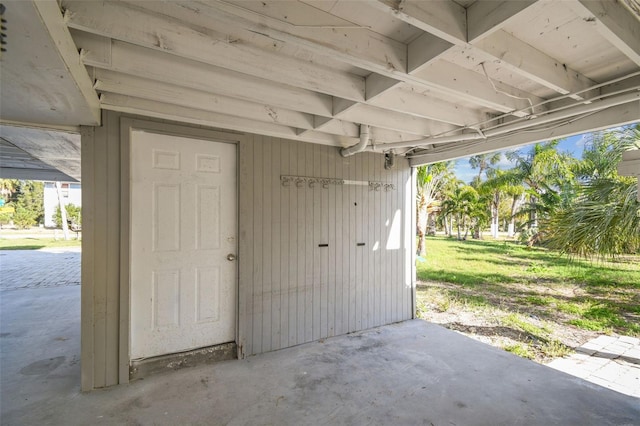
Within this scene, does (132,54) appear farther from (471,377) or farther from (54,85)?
(471,377)

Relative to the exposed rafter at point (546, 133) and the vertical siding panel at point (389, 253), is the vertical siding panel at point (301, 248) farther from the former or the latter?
the exposed rafter at point (546, 133)

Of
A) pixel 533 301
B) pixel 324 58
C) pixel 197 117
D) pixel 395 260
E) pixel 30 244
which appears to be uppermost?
pixel 324 58

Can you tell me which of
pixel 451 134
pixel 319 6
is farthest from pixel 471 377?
pixel 319 6

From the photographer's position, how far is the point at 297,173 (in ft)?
10.6

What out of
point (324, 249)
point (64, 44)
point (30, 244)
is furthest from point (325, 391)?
point (30, 244)

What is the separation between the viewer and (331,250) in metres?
3.46

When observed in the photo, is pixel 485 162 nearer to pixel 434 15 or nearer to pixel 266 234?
pixel 266 234

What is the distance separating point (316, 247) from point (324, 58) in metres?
2.05

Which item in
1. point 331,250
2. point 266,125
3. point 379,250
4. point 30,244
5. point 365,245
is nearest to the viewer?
point 266,125

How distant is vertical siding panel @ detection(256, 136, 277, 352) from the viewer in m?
3.02

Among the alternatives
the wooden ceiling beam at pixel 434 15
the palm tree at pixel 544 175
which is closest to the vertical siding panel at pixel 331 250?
the wooden ceiling beam at pixel 434 15

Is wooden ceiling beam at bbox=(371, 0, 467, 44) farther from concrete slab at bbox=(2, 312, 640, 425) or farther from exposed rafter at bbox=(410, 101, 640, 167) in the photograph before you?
concrete slab at bbox=(2, 312, 640, 425)

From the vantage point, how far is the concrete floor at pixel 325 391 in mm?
2047

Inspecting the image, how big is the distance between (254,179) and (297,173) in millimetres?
491
